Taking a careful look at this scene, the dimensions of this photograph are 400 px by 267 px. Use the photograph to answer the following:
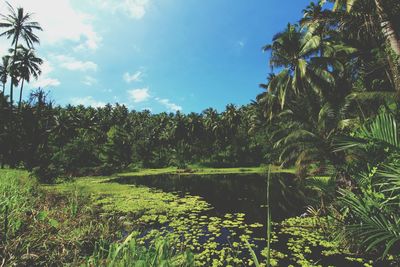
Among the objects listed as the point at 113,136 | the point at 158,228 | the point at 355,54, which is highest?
the point at 355,54

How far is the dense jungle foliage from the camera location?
4.35m

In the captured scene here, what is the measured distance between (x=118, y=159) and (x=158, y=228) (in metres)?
36.7

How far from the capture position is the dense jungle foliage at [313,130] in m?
4.35

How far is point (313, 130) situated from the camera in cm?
1888

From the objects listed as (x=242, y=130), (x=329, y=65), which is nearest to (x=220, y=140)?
(x=242, y=130)

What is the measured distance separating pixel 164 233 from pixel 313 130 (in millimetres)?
14060

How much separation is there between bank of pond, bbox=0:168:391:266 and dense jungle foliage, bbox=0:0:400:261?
40.9 inches

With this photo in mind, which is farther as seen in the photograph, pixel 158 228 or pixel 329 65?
pixel 329 65

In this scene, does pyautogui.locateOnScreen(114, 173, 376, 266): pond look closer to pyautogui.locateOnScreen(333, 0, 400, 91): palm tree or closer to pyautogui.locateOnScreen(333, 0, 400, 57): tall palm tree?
pyautogui.locateOnScreen(333, 0, 400, 91): palm tree

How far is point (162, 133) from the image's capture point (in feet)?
190

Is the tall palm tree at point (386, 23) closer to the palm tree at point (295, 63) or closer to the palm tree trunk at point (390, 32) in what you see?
the palm tree trunk at point (390, 32)

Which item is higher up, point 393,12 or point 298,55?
point 298,55

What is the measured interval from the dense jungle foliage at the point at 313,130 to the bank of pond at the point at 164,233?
1039 mm

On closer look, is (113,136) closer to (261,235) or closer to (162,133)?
(162,133)
